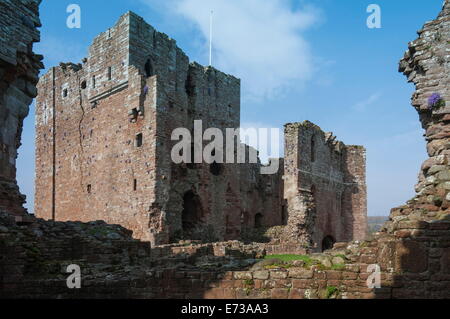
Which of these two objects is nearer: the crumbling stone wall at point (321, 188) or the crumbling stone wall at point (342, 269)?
the crumbling stone wall at point (342, 269)

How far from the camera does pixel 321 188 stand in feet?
91.2

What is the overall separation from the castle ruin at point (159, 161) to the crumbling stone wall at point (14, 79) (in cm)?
912

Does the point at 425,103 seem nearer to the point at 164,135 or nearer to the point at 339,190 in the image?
the point at 164,135

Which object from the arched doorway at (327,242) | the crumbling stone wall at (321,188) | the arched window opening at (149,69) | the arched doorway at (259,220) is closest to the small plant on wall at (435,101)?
the crumbling stone wall at (321,188)

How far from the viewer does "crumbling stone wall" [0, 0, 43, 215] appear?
11117 mm

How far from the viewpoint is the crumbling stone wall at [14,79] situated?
1112cm

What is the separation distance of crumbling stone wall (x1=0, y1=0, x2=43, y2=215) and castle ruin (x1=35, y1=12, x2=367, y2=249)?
29.9 ft

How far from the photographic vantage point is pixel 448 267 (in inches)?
255

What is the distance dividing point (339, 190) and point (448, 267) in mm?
24343

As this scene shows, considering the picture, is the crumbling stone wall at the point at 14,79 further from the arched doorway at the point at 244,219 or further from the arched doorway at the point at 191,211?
the arched doorway at the point at 244,219

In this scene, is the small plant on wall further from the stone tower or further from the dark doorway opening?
the dark doorway opening

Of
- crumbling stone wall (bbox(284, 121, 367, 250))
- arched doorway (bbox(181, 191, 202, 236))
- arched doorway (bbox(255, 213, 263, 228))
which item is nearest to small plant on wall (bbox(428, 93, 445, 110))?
crumbling stone wall (bbox(284, 121, 367, 250))

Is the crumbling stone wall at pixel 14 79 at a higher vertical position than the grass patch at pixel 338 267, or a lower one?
higher
